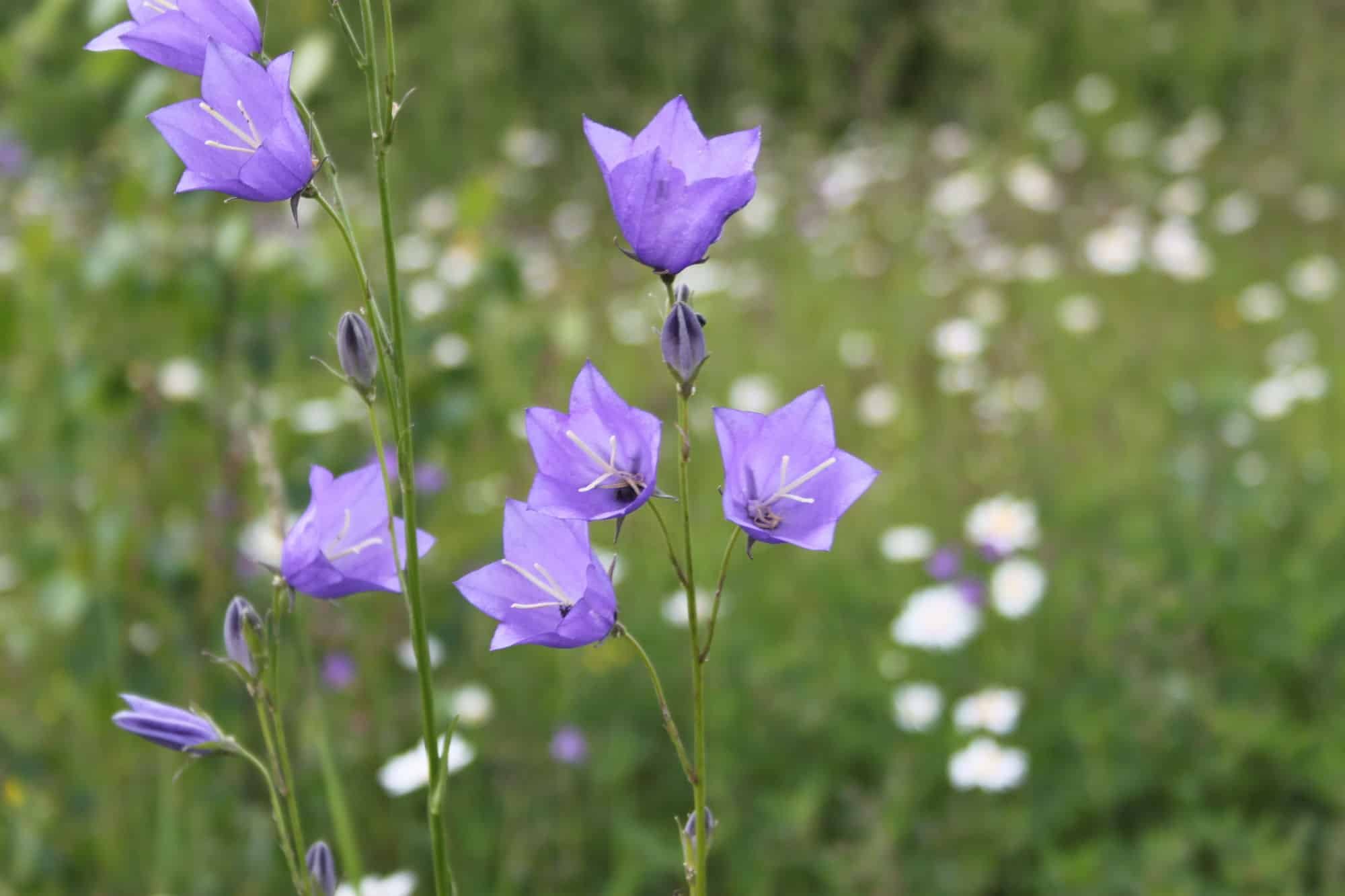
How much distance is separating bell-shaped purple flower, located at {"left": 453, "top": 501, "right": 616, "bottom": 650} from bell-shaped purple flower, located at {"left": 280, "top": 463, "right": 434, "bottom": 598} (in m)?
0.07

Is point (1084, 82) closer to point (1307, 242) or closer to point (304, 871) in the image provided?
point (1307, 242)

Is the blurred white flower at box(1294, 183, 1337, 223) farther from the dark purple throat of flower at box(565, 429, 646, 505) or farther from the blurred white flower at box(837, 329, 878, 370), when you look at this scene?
the dark purple throat of flower at box(565, 429, 646, 505)

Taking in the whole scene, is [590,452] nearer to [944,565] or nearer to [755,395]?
[944,565]

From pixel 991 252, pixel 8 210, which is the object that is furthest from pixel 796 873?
pixel 991 252

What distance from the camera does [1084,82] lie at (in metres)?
7.21

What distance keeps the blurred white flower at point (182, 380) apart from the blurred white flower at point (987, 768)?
163 centimetres

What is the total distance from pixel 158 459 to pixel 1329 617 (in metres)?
3.15

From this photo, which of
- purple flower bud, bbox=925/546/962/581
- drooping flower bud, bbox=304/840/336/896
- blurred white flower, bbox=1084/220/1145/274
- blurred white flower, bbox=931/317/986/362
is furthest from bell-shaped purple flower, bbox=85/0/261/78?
blurred white flower, bbox=1084/220/1145/274

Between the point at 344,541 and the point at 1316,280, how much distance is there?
179 inches

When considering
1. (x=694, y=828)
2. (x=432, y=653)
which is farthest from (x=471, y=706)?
(x=694, y=828)

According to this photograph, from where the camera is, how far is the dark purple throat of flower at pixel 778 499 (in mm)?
905

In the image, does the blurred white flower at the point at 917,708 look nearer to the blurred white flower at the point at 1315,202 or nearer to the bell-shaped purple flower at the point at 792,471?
the bell-shaped purple flower at the point at 792,471

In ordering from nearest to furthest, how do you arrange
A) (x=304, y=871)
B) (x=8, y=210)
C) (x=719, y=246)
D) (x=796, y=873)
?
(x=304, y=871) < (x=796, y=873) < (x=8, y=210) < (x=719, y=246)

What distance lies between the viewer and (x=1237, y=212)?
213 inches
